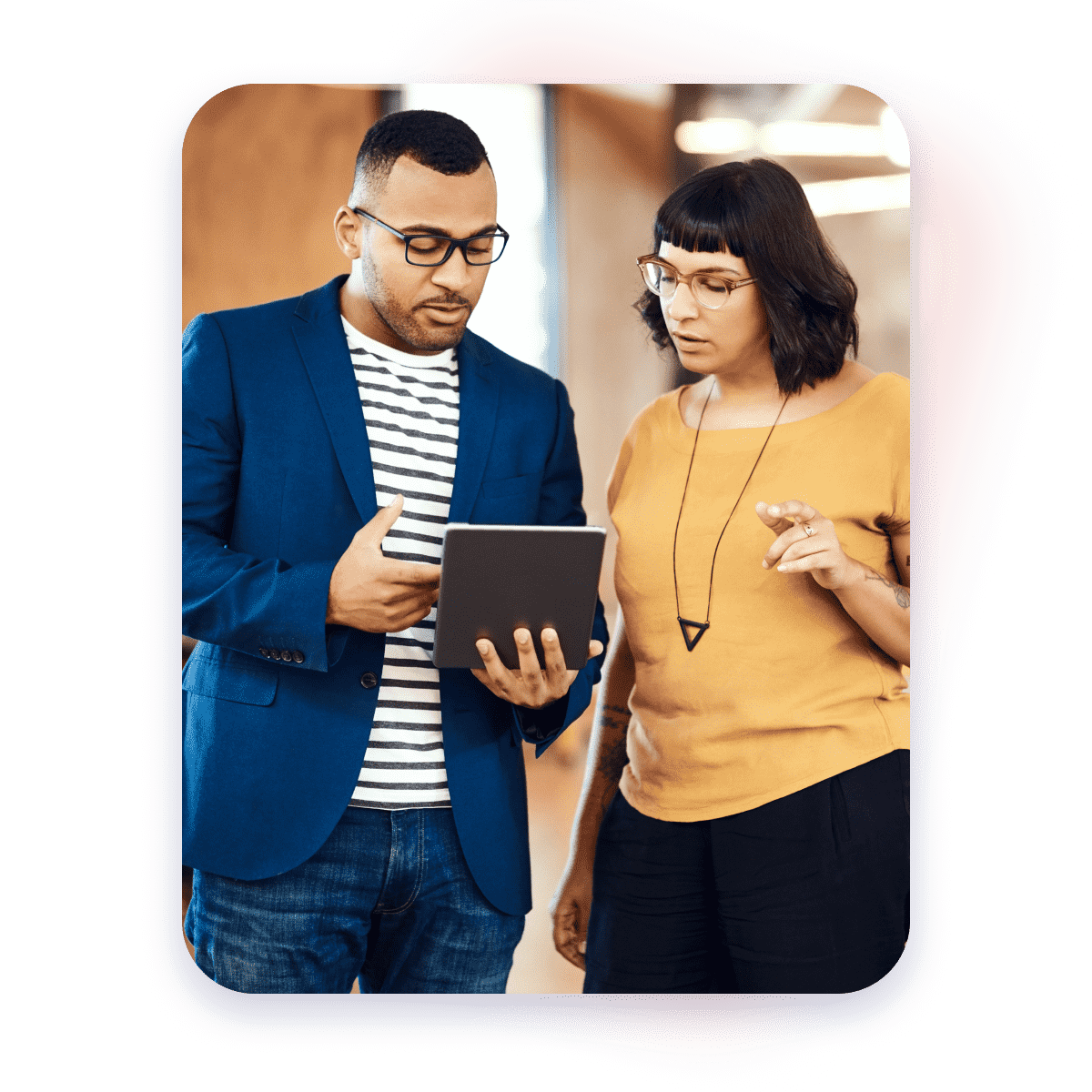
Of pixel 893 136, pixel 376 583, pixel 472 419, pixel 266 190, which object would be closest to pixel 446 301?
pixel 472 419

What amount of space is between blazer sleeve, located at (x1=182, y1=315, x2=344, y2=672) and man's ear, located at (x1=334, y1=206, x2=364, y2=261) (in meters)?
0.27

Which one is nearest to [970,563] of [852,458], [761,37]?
[852,458]

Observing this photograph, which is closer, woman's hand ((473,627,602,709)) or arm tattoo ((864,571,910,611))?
woman's hand ((473,627,602,709))

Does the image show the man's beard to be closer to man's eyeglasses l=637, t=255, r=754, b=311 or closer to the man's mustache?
the man's mustache

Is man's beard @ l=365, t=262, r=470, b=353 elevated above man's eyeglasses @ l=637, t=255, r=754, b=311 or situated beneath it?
situated beneath

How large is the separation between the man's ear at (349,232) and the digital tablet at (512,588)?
55 cm

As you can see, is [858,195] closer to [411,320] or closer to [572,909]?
[411,320]

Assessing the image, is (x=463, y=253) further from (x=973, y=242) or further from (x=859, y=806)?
(x=859, y=806)

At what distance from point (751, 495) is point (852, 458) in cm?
20

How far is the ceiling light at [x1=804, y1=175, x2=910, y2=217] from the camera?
2.17m

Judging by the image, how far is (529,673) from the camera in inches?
78.6

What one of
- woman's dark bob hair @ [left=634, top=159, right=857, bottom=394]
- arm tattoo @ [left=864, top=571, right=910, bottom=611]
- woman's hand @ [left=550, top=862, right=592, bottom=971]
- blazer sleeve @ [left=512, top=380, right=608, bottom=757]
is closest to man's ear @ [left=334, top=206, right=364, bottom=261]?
blazer sleeve @ [left=512, top=380, right=608, bottom=757]

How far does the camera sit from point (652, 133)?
220cm

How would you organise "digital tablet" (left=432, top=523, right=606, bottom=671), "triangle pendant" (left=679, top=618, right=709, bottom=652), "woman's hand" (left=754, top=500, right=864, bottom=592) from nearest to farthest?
"digital tablet" (left=432, top=523, right=606, bottom=671) < "woman's hand" (left=754, top=500, right=864, bottom=592) < "triangle pendant" (left=679, top=618, right=709, bottom=652)
